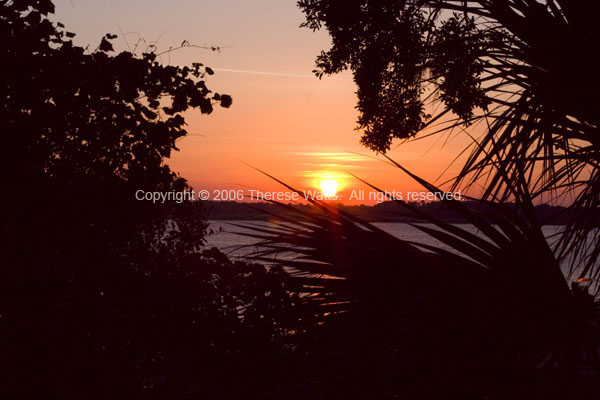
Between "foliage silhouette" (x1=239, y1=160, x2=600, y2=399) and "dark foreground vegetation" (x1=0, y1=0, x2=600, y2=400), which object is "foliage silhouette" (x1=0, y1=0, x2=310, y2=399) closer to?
"dark foreground vegetation" (x1=0, y1=0, x2=600, y2=400)

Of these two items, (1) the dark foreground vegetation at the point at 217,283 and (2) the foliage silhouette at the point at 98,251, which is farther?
(2) the foliage silhouette at the point at 98,251

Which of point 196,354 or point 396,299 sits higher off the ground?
point 396,299

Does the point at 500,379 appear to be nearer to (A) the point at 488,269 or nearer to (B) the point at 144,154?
(A) the point at 488,269

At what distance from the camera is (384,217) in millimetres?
2916

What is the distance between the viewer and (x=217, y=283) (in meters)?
5.47

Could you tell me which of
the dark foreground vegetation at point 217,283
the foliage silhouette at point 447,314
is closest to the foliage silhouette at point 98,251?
the dark foreground vegetation at point 217,283

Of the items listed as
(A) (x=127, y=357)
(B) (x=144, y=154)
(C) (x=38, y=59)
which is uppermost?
(C) (x=38, y=59)

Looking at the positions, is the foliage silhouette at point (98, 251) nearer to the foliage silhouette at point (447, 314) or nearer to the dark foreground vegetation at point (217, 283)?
the dark foreground vegetation at point (217, 283)

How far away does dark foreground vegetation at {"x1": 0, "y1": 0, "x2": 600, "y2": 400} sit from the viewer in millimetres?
2303

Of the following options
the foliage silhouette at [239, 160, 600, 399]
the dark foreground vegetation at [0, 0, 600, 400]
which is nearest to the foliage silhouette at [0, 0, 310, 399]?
the dark foreground vegetation at [0, 0, 600, 400]

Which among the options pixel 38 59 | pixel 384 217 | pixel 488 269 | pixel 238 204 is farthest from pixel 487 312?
pixel 38 59

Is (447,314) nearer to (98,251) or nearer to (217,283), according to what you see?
(98,251)

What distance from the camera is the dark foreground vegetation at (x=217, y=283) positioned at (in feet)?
7.55

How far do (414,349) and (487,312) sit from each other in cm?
33
